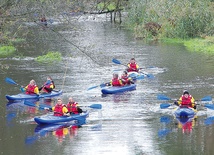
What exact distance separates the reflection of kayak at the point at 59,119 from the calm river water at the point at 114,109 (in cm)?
34

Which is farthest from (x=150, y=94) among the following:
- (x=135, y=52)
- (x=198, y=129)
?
(x=135, y=52)

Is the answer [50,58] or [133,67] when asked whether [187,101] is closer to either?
[133,67]

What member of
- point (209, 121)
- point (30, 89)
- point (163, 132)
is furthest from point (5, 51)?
point (163, 132)

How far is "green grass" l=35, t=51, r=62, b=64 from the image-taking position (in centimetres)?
3347

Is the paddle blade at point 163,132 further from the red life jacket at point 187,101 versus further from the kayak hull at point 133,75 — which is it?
the kayak hull at point 133,75

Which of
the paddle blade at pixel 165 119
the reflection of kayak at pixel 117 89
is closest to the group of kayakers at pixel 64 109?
the paddle blade at pixel 165 119

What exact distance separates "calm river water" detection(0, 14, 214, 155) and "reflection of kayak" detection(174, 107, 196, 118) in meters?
0.28

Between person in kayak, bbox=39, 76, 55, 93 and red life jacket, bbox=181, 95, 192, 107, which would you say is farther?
person in kayak, bbox=39, 76, 55, 93

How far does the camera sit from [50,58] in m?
34.1

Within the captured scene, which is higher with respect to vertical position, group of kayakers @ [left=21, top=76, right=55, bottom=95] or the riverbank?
the riverbank

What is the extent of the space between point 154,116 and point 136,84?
6962 mm

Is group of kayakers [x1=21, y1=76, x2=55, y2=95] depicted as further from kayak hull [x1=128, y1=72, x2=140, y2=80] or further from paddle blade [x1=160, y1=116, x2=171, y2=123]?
paddle blade [x1=160, y1=116, x2=171, y2=123]

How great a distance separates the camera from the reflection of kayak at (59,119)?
60.9ft

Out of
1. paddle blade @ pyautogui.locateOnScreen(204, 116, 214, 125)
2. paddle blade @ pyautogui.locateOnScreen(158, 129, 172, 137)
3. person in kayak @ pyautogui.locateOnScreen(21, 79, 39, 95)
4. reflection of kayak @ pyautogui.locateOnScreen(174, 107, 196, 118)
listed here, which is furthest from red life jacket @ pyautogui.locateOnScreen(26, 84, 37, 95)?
paddle blade @ pyautogui.locateOnScreen(204, 116, 214, 125)
